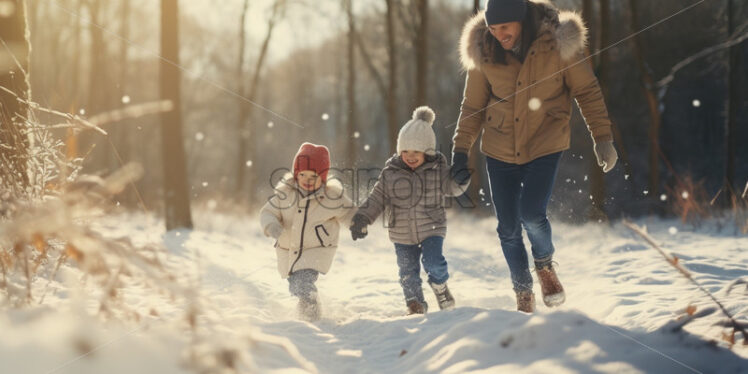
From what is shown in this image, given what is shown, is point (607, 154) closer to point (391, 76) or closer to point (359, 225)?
point (359, 225)

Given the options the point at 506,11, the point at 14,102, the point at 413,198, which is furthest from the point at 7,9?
the point at 506,11

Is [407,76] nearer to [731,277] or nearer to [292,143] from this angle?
[292,143]

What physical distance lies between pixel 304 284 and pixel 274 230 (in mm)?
476

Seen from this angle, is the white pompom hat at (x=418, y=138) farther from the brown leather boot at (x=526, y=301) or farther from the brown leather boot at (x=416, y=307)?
the brown leather boot at (x=526, y=301)

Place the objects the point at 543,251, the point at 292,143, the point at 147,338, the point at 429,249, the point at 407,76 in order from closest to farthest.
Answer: the point at 147,338, the point at 543,251, the point at 429,249, the point at 407,76, the point at 292,143

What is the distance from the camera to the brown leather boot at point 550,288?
3631 mm

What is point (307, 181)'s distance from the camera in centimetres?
458

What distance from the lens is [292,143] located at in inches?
1622

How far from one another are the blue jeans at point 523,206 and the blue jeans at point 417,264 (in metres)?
0.60

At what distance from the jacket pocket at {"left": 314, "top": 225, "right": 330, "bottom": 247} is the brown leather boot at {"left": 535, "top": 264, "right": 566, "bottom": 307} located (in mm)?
1694

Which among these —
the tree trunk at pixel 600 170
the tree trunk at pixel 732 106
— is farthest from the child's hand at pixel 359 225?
the tree trunk at pixel 732 106

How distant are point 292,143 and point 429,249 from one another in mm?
37558

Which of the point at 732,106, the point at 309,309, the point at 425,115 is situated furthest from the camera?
the point at 732,106

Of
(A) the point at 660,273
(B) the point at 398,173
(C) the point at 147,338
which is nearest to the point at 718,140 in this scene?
(A) the point at 660,273
